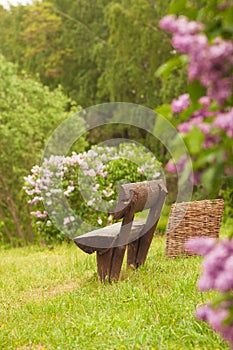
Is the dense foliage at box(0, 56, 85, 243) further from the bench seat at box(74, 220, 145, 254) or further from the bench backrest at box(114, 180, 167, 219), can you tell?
the bench seat at box(74, 220, 145, 254)

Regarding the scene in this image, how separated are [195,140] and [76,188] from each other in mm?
10226

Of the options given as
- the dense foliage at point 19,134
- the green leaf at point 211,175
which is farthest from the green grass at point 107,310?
the dense foliage at point 19,134

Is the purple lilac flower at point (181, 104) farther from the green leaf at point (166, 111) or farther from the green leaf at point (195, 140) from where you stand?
the green leaf at point (195, 140)

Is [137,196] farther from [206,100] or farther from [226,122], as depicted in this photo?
[226,122]

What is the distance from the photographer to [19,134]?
55.4 feet

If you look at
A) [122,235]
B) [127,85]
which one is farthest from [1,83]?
[122,235]

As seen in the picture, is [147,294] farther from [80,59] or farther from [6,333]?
[80,59]

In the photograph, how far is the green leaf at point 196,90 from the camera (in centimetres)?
219

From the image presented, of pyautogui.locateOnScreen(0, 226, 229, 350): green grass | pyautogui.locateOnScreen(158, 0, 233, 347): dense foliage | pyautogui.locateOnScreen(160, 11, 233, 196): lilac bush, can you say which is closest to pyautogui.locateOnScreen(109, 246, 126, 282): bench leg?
pyautogui.locateOnScreen(0, 226, 229, 350): green grass

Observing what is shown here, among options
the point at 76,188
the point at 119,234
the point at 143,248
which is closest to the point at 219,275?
the point at 119,234

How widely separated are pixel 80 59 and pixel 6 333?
807 inches

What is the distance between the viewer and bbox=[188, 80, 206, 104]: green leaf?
7.17 feet

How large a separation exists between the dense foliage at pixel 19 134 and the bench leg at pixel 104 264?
33.6 ft

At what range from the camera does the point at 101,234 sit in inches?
249
